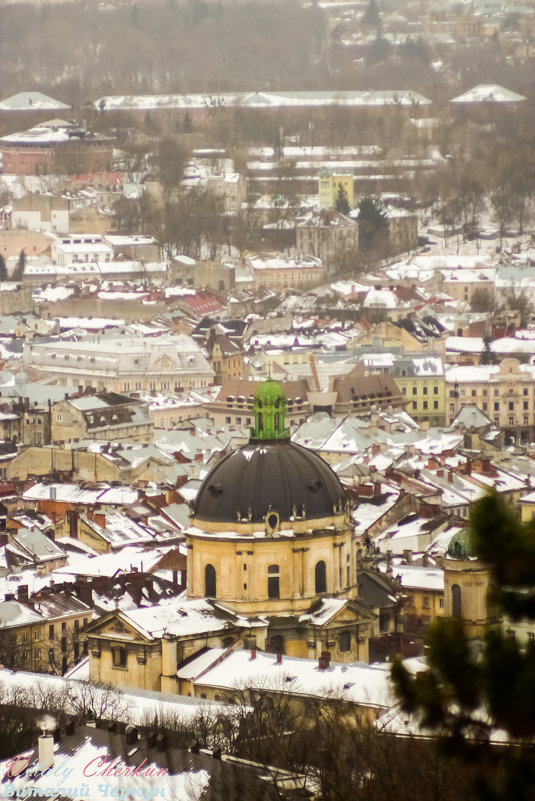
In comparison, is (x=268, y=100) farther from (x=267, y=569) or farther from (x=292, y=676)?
(x=292, y=676)

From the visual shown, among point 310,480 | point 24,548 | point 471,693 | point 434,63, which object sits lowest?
point 434,63

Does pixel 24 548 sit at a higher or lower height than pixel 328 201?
higher

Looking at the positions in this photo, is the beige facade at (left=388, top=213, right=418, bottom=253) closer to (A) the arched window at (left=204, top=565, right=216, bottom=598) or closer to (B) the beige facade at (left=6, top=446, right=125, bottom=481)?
(B) the beige facade at (left=6, top=446, right=125, bottom=481)

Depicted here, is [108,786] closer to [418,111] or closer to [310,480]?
[310,480]

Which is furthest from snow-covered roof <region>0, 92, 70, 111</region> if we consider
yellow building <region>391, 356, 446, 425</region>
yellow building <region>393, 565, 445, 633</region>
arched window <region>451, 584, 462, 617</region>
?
arched window <region>451, 584, 462, 617</region>

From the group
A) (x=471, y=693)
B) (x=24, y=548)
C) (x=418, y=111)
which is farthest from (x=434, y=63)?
(x=471, y=693)

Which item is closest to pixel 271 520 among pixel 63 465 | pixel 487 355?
pixel 63 465

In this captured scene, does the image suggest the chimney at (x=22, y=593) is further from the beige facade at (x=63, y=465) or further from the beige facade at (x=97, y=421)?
the beige facade at (x=97, y=421)

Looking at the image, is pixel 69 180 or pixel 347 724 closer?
pixel 347 724
